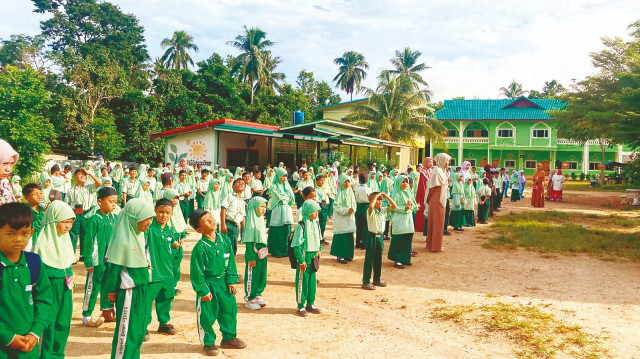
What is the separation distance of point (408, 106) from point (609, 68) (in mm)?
11478

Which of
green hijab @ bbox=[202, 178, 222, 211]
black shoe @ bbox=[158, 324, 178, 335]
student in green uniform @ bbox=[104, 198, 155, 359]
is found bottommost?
black shoe @ bbox=[158, 324, 178, 335]

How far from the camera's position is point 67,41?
3322 cm

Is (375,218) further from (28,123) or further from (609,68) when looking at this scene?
(28,123)

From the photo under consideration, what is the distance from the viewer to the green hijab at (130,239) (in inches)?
141

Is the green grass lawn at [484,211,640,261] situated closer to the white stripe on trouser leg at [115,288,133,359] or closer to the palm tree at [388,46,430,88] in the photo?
the white stripe on trouser leg at [115,288,133,359]

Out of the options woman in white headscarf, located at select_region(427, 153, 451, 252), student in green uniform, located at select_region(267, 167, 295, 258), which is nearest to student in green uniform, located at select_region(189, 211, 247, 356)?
student in green uniform, located at select_region(267, 167, 295, 258)

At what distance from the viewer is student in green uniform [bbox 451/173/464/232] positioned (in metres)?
11.8

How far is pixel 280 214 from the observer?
7863mm

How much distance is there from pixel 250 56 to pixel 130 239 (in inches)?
1410

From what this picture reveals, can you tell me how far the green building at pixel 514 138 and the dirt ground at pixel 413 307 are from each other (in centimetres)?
3075

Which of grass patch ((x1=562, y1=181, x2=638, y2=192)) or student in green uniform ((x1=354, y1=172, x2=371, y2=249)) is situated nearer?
student in green uniform ((x1=354, y1=172, x2=371, y2=249))

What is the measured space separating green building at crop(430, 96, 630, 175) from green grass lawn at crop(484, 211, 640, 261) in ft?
76.7

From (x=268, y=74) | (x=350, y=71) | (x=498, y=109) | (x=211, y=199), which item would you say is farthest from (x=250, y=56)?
(x=211, y=199)

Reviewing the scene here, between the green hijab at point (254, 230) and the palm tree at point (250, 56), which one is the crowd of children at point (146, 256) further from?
the palm tree at point (250, 56)
